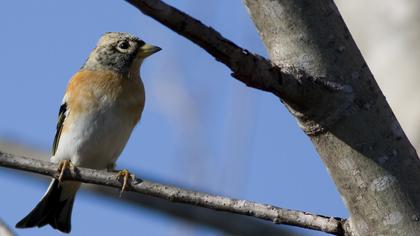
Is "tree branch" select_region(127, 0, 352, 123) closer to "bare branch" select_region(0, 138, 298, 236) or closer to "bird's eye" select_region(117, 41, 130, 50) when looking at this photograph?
"bare branch" select_region(0, 138, 298, 236)

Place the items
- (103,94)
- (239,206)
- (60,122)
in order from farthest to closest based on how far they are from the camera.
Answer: (60,122) → (103,94) → (239,206)

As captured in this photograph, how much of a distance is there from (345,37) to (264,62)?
26 cm

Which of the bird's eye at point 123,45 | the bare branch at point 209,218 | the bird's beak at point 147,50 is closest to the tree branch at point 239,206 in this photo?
the bare branch at point 209,218

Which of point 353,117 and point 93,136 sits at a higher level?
point 93,136

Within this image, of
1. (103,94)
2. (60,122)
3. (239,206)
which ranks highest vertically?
(103,94)

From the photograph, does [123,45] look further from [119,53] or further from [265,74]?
[265,74]

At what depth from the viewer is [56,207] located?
4945 millimetres

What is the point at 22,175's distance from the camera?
4969 mm

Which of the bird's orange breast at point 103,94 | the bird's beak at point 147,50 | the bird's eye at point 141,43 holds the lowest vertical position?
the bird's orange breast at point 103,94

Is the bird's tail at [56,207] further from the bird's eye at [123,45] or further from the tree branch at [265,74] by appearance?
the tree branch at [265,74]

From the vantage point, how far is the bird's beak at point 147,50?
16.8ft

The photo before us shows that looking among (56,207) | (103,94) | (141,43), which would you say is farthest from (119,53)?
(56,207)

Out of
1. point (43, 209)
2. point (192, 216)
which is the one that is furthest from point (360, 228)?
point (43, 209)

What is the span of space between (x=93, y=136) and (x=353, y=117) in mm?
2975
